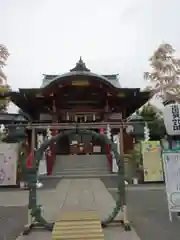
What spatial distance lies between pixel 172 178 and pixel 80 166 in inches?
354

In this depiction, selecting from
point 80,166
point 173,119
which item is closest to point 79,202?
point 173,119

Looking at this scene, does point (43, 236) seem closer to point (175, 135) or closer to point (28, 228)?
point (28, 228)

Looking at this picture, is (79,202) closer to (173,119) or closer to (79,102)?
(173,119)

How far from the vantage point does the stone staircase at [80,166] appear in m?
13.3

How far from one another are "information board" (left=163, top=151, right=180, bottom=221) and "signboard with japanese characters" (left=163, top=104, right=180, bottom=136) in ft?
2.50

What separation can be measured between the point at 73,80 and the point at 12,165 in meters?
6.95

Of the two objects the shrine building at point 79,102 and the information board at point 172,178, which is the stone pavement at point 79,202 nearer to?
the information board at point 172,178

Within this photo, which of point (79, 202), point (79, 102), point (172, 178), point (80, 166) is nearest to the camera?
point (172, 178)

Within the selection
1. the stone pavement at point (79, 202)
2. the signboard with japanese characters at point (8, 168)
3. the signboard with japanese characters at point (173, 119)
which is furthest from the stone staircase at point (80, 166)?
the signboard with japanese characters at point (173, 119)

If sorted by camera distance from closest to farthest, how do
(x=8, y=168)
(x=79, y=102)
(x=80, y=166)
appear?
(x=8, y=168)
(x=80, y=166)
(x=79, y=102)

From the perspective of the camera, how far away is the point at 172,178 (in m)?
5.52

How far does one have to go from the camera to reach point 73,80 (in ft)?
50.6

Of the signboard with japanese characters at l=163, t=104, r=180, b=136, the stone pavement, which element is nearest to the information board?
the signboard with japanese characters at l=163, t=104, r=180, b=136

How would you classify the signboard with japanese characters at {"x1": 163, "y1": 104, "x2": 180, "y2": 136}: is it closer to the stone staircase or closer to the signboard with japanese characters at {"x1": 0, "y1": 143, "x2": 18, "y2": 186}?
the signboard with japanese characters at {"x1": 0, "y1": 143, "x2": 18, "y2": 186}
